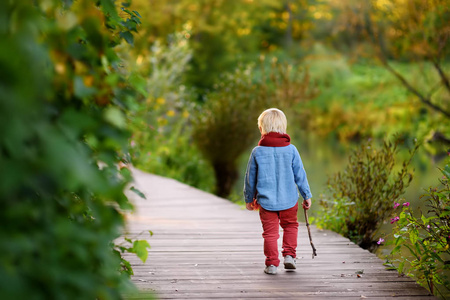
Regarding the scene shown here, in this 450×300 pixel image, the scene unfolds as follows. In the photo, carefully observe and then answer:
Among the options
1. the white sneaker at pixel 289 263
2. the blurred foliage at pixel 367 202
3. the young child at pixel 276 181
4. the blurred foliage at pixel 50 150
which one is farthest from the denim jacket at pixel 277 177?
the blurred foliage at pixel 50 150

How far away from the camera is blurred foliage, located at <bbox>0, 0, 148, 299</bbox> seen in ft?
3.14

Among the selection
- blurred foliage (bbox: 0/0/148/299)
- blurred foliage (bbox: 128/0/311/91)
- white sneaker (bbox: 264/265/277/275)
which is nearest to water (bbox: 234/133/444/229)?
white sneaker (bbox: 264/265/277/275)

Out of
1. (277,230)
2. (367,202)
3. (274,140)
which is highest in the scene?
(367,202)

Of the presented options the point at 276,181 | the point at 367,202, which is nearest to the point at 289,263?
the point at 276,181

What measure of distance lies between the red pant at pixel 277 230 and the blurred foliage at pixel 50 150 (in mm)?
2548

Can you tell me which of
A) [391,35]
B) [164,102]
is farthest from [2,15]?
[391,35]

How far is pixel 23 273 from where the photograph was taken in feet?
3.56

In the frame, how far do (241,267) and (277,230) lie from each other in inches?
14.4

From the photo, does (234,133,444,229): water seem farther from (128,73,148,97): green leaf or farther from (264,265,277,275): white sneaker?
(128,73,148,97): green leaf

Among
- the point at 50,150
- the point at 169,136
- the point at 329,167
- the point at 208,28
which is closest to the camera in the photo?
the point at 50,150

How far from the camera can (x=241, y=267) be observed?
12.9ft

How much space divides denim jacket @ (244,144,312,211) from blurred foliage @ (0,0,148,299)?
→ 102 inches

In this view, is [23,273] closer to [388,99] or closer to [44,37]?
[44,37]

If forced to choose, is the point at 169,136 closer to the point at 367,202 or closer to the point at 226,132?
the point at 226,132
